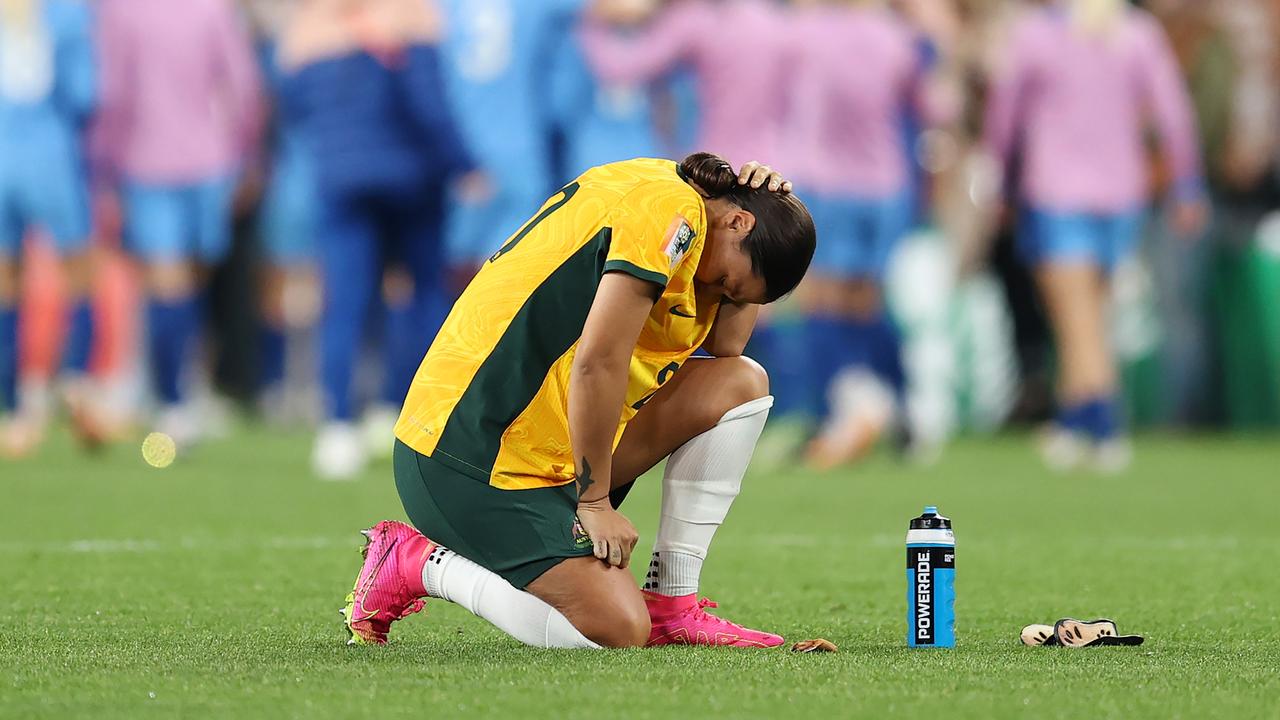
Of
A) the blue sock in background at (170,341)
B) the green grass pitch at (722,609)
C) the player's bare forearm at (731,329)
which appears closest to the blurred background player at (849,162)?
the green grass pitch at (722,609)

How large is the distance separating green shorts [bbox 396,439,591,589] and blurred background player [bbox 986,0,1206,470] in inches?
291

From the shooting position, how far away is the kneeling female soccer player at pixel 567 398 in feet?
13.9

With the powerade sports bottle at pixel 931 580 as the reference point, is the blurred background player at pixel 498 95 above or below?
above

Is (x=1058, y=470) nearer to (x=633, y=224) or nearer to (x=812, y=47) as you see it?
(x=812, y=47)

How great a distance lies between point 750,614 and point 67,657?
1.67 m

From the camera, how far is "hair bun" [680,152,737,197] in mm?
4395

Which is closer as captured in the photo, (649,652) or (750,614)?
(649,652)

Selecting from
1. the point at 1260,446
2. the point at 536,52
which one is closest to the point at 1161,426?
the point at 1260,446

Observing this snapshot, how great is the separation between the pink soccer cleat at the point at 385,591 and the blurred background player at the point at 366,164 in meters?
5.29

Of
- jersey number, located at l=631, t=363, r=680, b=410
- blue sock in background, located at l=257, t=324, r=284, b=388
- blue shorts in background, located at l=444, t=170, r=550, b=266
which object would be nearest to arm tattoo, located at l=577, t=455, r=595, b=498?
jersey number, located at l=631, t=363, r=680, b=410

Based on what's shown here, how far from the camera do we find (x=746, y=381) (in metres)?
4.72

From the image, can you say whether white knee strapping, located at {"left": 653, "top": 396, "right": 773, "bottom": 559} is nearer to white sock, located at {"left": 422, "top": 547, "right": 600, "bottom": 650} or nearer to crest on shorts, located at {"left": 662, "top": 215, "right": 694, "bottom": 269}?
white sock, located at {"left": 422, "top": 547, "right": 600, "bottom": 650}

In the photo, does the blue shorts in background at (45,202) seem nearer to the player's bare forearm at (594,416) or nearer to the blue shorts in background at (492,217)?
the blue shorts in background at (492,217)

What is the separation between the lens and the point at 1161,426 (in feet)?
48.2
